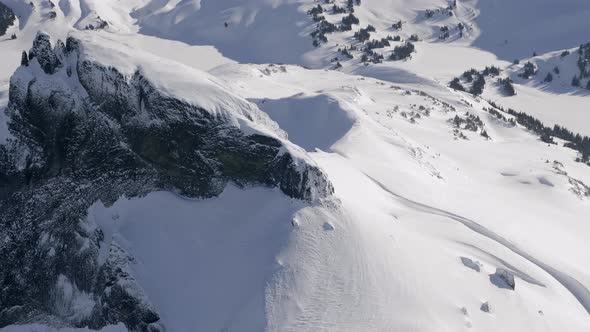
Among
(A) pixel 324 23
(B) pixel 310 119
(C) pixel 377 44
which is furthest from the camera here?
(A) pixel 324 23

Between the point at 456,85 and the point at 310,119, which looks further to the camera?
the point at 456,85

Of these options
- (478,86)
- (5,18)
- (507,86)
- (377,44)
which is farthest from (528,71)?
(5,18)

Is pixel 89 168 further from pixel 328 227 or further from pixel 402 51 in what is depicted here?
pixel 402 51

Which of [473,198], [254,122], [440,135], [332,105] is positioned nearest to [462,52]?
[440,135]

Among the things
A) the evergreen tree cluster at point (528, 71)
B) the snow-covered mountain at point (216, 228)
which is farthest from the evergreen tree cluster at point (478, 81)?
the snow-covered mountain at point (216, 228)

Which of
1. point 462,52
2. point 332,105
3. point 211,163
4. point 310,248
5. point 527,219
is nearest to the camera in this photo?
point 310,248

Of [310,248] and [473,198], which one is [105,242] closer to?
[310,248]
